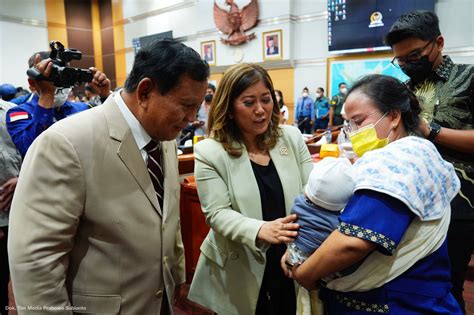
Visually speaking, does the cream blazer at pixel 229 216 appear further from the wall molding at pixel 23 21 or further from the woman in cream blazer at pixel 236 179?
the wall molding at pixel 23 21

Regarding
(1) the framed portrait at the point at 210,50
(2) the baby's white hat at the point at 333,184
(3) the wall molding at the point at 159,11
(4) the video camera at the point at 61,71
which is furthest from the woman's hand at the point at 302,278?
(3) the wall molding at the point at 159,11

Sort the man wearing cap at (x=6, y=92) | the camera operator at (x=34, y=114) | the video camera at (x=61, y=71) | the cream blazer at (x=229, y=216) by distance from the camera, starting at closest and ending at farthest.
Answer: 1. the cream blazer at (x=229, y=216)
2. the video camera at (x=61, y=71)
3. the camera operator at (x=34, y=114)
4. the man wearing cap at (x=6, y=92)

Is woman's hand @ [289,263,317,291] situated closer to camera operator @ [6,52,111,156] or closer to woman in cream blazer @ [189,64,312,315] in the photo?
woman in cream blazer @ [189,64,312,315]

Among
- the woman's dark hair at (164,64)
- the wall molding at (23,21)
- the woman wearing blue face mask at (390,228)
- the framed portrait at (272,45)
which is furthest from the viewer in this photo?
the wall molding at (23,21)

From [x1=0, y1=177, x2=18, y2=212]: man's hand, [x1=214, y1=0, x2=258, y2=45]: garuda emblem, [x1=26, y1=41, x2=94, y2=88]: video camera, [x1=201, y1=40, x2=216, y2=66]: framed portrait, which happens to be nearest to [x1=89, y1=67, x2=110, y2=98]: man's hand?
[x1=26, y1=41, x2=94, y2=88]: video camera

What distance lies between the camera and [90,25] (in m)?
14.9

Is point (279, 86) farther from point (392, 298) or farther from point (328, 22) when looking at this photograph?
point (392, 298)

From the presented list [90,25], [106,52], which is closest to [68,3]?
[90,25]

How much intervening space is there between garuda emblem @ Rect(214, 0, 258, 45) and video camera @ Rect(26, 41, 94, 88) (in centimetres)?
875

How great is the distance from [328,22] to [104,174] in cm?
891

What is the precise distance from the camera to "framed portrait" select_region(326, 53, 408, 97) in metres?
8.05

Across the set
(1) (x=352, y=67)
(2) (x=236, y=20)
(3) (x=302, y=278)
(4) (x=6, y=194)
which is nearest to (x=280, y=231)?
(3) (x=302, y=278)

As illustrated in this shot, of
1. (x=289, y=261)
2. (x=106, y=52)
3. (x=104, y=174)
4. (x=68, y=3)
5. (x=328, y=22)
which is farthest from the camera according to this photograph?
(x=106, y=52)

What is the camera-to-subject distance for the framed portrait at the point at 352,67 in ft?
26.4
